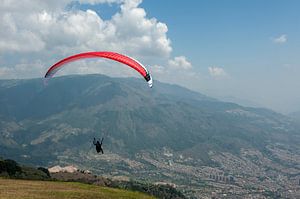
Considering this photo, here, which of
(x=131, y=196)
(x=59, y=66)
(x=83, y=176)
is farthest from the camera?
(x=83, y=176)

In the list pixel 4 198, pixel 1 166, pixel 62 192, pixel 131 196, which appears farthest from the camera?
pixel 1 166

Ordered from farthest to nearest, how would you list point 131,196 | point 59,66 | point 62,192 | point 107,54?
point 131,196 → point 62,192 → point 59,66 → point 107,54

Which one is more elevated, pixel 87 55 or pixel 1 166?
pixel 87 55

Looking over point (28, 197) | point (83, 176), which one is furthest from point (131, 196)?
point (83, 176)

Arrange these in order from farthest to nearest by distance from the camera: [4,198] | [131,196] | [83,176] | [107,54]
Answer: [83,176]
[131,196]
[107,54]
[4,198]

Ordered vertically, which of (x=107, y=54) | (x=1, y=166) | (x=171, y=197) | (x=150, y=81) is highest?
(x=107, y=54)

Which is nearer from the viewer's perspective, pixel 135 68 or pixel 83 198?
pixel 135 68

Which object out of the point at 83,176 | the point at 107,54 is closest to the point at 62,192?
the point at 107,54

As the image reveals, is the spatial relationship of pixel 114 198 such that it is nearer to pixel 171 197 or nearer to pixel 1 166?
pixel 1 166

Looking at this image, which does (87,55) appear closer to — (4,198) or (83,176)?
(4,198)
